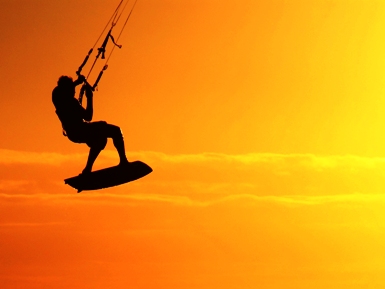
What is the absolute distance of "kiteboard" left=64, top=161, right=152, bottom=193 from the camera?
15258mm

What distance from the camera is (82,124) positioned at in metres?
15.0

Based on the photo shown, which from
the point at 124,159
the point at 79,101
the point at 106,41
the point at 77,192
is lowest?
the point at 77,192

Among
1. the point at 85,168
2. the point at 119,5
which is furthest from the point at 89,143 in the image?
the point at 119,5

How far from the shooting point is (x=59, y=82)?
14.7m

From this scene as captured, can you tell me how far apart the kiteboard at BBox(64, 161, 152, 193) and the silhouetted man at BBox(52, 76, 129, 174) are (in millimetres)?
159

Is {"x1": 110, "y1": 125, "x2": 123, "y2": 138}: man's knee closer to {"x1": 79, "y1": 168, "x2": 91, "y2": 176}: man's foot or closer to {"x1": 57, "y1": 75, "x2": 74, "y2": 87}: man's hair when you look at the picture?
{"x1": 79, "y1": 168, "x2": 91, "y2": 176}: man's foot

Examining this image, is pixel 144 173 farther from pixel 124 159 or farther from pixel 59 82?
pixel 59 82

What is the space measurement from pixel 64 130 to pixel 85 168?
3.49 feet

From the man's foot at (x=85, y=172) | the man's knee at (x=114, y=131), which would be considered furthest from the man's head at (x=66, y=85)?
the man's foot at (x=85, y=172)

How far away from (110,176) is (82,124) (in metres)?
1.45

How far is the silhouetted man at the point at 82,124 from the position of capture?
14648mm

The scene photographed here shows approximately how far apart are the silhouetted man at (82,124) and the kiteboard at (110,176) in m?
0.16

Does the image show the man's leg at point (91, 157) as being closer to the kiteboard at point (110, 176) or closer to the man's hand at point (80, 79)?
the kiteboard at point (110, 176)

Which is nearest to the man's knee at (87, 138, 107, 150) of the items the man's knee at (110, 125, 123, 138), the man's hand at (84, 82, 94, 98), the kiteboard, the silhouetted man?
the silhouetted man
